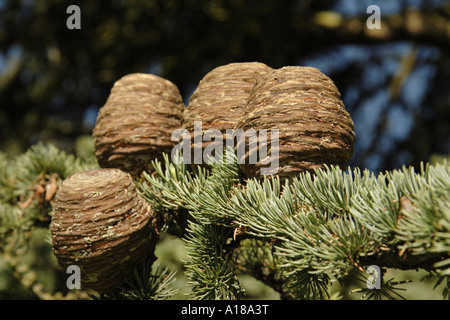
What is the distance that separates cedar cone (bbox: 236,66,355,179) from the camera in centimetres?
40

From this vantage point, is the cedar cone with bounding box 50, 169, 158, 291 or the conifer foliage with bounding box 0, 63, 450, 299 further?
the cedar cone with bounding box 50, 169, 158, 291

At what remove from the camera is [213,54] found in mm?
1720

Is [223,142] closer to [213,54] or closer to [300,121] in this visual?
[300,121]

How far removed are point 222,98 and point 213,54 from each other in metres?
1.30

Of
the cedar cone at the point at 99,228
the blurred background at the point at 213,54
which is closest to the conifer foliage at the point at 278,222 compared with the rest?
the cedar cone at the point at 99,228

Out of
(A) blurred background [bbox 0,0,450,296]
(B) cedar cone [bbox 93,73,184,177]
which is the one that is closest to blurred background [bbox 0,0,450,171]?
(A) blurred background [bbox 0,0,450,296]

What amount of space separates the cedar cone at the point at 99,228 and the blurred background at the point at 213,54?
1.18 m

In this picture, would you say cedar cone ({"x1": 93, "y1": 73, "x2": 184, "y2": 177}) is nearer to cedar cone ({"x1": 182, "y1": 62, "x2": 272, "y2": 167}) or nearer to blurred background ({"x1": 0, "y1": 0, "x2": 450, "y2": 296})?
cedar cone ({"x1": 182, "y1": 62, "x2": 272, "y2": 167})

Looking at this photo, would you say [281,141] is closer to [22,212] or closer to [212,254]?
[212,254]

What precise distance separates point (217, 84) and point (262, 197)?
19cm

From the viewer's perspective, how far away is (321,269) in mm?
331

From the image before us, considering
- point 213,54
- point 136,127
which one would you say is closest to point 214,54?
point 213,54

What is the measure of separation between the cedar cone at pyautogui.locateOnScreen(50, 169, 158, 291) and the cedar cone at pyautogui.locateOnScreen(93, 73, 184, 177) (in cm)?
8
